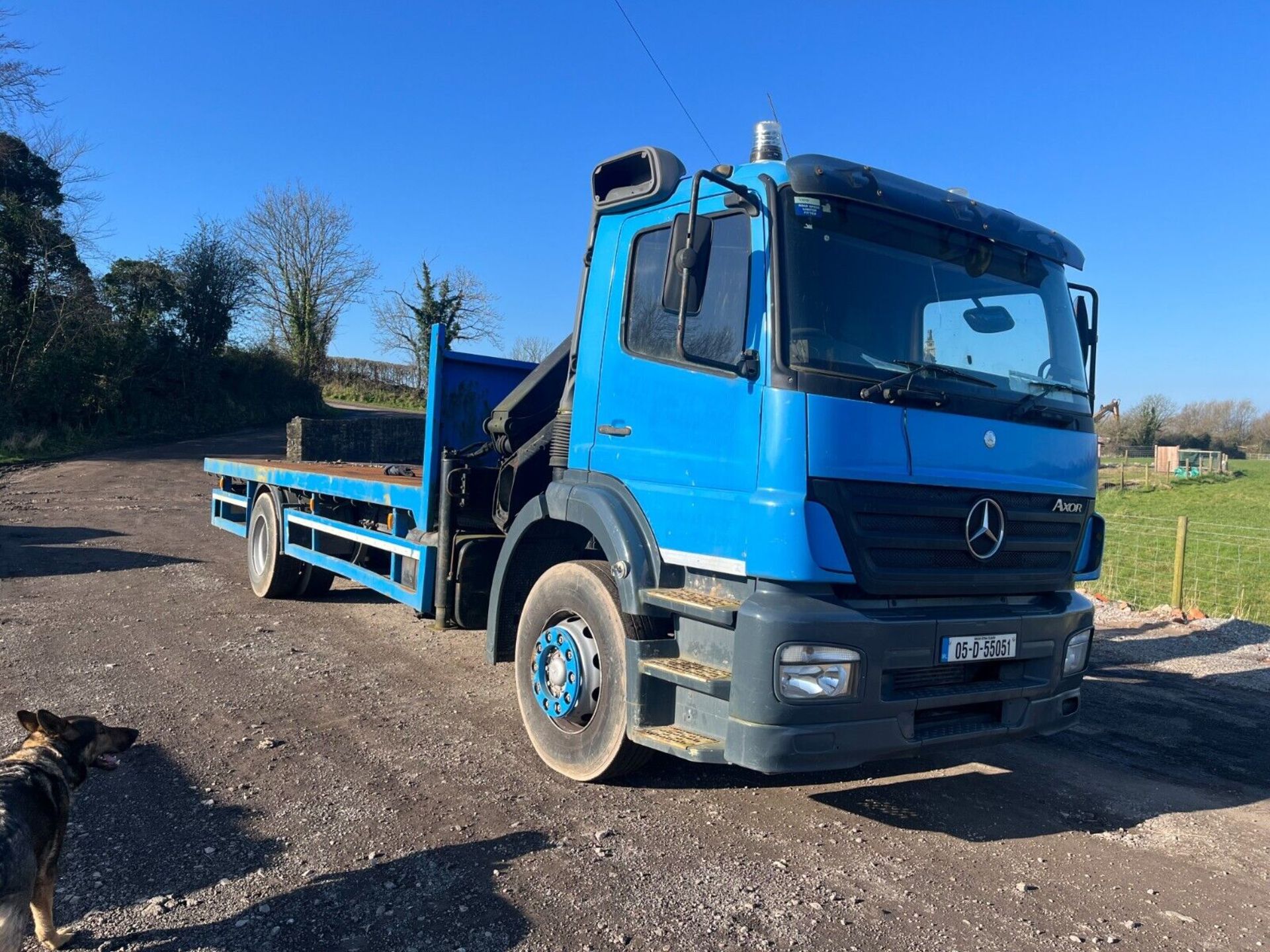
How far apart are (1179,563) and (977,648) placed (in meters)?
7.66

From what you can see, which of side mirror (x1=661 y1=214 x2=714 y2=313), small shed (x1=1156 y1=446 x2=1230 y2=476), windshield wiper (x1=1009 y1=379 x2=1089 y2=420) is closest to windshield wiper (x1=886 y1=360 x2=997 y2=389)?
windshield wiper (x1=1009 y1=379 x2=1089 y2=420)

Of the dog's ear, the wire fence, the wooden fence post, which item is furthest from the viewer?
the wire fence

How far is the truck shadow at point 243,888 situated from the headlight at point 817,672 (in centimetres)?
126

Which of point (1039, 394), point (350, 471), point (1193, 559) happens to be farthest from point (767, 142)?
point (1193, 559)

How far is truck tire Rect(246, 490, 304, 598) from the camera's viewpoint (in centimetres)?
847

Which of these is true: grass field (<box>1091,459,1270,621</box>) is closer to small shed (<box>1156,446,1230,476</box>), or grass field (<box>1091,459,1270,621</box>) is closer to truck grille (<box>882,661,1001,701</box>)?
truck grille (<box>882,661,1001,701</box>)

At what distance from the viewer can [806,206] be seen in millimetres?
3705

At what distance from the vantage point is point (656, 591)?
3.87 m

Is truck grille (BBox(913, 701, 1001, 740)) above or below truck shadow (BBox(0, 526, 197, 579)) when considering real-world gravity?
above

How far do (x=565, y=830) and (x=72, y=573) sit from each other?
8158 mm

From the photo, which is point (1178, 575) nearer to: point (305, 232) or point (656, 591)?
point (656, 591)

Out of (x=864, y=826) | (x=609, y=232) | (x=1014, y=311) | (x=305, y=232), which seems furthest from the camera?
(x=305, y=232)

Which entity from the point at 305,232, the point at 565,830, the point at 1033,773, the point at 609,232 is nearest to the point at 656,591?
the point at 565,830

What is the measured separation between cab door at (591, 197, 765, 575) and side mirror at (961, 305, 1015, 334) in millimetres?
1132
